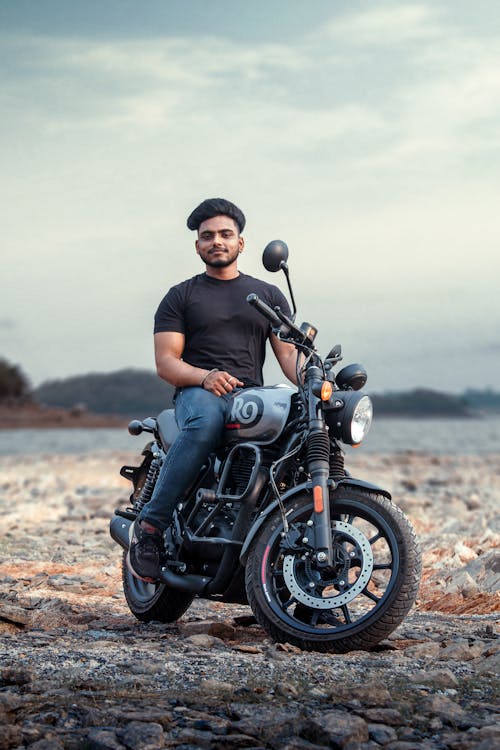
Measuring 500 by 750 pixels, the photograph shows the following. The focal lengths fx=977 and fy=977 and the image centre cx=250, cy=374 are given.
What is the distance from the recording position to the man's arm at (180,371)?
18.8 feet

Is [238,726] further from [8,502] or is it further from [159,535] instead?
[8,502]

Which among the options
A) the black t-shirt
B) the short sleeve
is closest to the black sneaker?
the black t-shirt

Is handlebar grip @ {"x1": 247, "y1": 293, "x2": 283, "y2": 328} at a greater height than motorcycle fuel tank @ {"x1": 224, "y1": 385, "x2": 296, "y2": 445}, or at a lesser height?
greater

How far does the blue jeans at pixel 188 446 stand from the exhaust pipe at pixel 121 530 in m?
0.84

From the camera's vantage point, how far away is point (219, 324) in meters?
6.00

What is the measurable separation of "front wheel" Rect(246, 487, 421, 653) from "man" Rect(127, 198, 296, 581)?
72cm

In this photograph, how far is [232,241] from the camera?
6.13m

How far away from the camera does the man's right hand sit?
573 cm

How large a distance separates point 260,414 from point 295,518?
0.63 m

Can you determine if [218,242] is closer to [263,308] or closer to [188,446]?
[263,308]

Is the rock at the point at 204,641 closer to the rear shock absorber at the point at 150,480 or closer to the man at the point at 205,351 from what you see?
the man at the point at 205,351

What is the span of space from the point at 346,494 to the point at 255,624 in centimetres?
130

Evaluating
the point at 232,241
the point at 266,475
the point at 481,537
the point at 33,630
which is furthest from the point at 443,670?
the point at 481,537

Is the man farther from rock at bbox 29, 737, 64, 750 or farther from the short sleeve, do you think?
rock at bbox 29, 737, 64, 750
